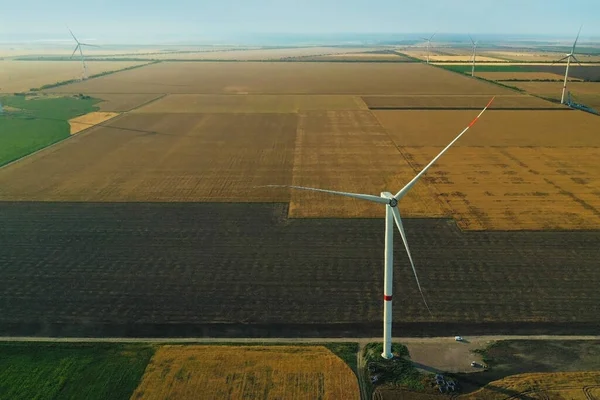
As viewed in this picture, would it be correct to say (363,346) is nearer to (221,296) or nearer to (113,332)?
(221,296)

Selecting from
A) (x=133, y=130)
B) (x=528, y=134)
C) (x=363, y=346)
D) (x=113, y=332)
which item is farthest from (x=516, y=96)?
(x=113, y=332)

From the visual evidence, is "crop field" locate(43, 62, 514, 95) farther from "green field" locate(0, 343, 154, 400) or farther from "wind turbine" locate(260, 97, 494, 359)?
"green field" locate(0, 343, 154, 400)

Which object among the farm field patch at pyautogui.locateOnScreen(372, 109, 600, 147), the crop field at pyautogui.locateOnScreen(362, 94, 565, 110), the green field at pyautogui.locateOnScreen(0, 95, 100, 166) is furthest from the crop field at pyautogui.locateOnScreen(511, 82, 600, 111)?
the green field at pyautogui.locateOnScreen(0, 95, 100, 166)

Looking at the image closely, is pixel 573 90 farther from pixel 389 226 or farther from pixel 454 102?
pixel 389 226

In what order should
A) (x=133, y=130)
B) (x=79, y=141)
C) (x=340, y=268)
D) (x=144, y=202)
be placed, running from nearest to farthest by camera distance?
(x=340, y=268) → (x=144, y=202) → (x=79, y=141) → (x=133, y=130)

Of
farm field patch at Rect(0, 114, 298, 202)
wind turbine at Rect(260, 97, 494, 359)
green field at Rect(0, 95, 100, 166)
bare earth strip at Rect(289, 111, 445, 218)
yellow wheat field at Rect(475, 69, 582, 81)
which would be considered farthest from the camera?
yellow wheat field at Rect(475, 69, 582, 81)

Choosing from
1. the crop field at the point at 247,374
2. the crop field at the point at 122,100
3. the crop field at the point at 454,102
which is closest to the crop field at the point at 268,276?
the crop field at the point at 247,374
